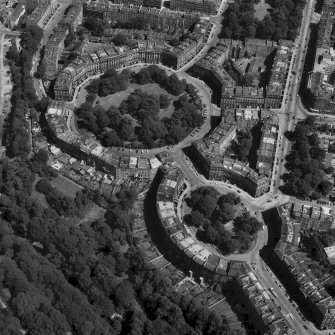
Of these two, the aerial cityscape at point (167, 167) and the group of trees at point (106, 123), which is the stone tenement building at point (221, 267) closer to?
the aerial cityscape at point (167, 167)

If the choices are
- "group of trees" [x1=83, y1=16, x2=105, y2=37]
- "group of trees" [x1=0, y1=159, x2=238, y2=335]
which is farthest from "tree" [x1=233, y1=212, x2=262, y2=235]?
"group of trees" [x1=83, y1=16, x2=105, y2=37]

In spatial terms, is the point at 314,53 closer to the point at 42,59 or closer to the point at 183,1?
the point at 183,1

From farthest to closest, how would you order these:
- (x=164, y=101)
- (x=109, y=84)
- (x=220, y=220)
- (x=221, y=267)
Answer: (x=109, y=84) < (x=164, y=101) < (x=220, y=220) < (x=221, y=267)

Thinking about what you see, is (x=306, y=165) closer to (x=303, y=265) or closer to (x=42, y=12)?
(x=303, y=265)

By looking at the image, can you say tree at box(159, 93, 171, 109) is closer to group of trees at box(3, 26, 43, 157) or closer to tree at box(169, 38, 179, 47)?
tree at box(169, 38, 179, 47)

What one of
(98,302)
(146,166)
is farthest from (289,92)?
(98,302)

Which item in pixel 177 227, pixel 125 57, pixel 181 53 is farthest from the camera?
pixel 125 57

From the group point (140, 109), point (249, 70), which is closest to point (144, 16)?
point (249, 70)
